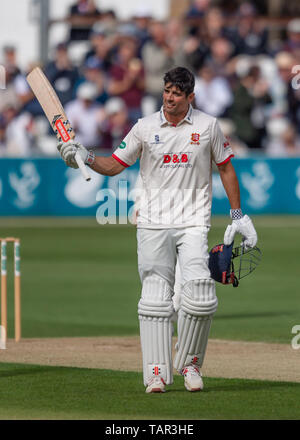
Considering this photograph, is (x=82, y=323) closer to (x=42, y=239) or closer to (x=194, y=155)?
(x=194, y=155)

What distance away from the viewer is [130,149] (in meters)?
8.42

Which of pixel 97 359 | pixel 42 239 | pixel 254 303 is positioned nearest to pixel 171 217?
pixel 97 359

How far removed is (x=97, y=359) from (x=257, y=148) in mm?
13726

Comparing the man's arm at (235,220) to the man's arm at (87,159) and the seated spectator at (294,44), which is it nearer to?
the man's arm at (87,159)

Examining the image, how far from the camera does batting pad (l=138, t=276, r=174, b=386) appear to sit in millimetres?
8164

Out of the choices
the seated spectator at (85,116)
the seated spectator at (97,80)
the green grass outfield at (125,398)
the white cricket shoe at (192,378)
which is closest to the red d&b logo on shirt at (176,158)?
the white cricket shoe at (192,378)

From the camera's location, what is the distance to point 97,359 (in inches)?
394

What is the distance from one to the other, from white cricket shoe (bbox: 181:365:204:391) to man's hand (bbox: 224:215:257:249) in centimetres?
94

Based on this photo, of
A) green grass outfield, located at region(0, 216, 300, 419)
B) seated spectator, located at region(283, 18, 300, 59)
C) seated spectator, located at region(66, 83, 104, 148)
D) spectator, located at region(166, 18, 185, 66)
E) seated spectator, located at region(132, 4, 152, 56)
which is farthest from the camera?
seated spectator, located at region(283, 18, 300, 59)

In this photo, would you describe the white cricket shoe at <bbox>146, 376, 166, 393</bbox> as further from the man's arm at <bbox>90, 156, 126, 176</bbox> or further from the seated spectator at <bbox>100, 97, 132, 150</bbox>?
the seated spectator at <bbox>100, 97, 132, 150</bbox>

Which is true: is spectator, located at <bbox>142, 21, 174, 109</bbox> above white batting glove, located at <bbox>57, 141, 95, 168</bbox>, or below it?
above

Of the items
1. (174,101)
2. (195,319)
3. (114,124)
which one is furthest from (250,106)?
(195,319)

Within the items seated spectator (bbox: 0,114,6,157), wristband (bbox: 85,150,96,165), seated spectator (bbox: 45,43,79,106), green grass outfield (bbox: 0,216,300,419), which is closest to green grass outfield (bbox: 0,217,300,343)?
green grass outfield (bbox: 0,216,300,419)

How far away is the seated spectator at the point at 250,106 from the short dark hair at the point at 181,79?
14374 millimetres
